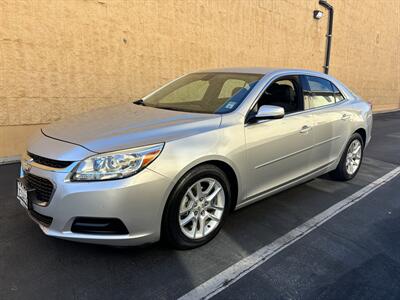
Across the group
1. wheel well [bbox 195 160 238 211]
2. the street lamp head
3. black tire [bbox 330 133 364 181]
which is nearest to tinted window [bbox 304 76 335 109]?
black tire [bbox 330 133 364 181]

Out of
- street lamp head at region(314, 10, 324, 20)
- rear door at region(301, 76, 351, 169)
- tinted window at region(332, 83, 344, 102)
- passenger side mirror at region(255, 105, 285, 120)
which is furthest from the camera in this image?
street lamp head at region(314, 10, 324, 20)

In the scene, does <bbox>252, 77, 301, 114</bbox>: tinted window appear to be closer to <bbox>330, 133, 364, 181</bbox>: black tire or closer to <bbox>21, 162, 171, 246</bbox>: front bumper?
<bbox>330, 133, 364, 181</bbox>: black tire

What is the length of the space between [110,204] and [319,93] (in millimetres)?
2961

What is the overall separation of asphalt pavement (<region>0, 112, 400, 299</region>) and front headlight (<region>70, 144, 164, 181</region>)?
29.4 inches

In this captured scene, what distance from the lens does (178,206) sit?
2736 mm

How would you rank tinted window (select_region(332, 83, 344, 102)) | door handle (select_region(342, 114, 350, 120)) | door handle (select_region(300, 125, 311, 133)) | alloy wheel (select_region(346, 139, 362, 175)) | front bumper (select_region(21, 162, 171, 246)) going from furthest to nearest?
alloy wheel (select_region(346, 139, 362, 175)) → tinted window (select_region(332, 83, 344, 102)) → door handle (select_region(342, 114, 350, 120)) → door handle (select_region(300, 125, 311, 133)) → front bumper (select_region(21, 162, 171, 246))

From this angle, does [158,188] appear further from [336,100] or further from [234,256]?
[336,100]

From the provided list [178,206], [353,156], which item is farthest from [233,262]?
[353,156]

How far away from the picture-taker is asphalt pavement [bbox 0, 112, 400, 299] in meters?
2.44

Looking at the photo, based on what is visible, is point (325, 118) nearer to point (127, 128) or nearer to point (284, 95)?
point (284, 95)

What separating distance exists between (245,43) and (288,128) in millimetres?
6594

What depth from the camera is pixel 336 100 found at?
4.56 metres

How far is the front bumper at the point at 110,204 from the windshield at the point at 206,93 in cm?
107

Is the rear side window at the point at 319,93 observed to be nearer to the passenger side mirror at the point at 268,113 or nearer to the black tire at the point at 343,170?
the black tire at the point at 343,170
